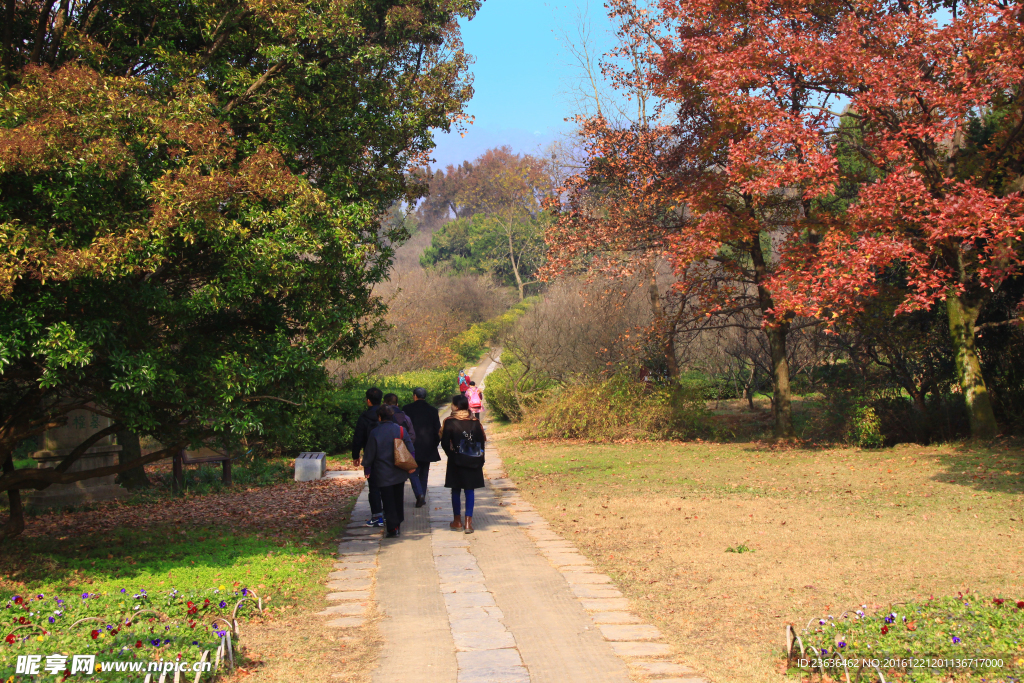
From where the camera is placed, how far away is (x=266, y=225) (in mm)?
7070

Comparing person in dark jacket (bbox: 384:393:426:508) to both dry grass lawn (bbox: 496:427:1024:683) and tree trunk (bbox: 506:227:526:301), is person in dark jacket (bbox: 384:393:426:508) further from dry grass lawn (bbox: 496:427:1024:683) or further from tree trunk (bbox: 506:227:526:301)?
tree trunk (bbox: 506:227:526:301)

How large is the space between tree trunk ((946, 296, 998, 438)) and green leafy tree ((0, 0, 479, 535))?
1043 centimetres

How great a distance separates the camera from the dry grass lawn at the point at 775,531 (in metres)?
5.50

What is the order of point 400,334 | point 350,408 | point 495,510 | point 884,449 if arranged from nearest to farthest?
1. point 495,510
2. point 884,449
3. point 350,408
4. point 400,334

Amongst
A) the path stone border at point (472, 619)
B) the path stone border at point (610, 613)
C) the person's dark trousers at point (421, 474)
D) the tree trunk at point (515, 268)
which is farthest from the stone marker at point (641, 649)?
the tree trunk at point (515, 268)

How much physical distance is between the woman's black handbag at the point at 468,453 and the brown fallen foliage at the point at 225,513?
2109mm

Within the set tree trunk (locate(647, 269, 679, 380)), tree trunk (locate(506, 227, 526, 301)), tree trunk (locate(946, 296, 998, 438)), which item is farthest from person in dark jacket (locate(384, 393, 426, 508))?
tree trunk (locate(506, 227, 526, 301))

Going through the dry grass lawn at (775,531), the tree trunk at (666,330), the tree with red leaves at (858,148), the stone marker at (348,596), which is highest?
the tree with red leaves at (858,148)

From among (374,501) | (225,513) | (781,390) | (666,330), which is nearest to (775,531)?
(374,501)

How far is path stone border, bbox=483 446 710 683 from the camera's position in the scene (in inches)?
179

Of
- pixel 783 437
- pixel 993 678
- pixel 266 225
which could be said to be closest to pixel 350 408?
pixel 783 437

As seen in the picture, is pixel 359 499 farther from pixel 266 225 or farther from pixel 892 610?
pixel 892 610

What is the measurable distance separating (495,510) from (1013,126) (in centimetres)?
1141

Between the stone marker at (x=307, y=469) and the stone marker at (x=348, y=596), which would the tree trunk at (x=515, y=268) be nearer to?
the stone marker at (x=307, y=469)
